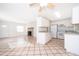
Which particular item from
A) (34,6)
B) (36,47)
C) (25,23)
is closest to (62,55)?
(36,47)

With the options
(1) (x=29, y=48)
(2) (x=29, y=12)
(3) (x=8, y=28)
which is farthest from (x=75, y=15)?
(3) (x=8, y=28)

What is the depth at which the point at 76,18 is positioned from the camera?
1.46m

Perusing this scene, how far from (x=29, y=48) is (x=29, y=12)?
68cm

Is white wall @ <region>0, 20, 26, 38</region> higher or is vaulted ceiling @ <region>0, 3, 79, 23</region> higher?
vaulted ceiling @ <region>0, 3, 79, 23</region>

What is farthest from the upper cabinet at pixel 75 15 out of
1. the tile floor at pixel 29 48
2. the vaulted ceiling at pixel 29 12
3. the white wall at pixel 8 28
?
the white wall at pixel 8 28

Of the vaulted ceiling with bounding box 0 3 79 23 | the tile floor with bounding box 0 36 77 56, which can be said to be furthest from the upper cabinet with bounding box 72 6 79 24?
the tile floor with bounding box 0 36 77 56

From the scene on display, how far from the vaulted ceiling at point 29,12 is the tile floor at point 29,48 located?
1.31 ft

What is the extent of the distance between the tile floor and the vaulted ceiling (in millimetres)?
398

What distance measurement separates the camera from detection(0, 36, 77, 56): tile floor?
1.48 meters

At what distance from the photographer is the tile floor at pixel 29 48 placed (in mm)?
1477

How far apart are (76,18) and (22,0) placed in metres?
1.04

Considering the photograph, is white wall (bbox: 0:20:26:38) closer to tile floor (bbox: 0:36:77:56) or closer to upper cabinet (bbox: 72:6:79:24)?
tile floor (bbox: 0:36:77:56)

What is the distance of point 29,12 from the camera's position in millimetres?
1505

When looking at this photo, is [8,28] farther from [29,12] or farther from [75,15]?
[75,15]
